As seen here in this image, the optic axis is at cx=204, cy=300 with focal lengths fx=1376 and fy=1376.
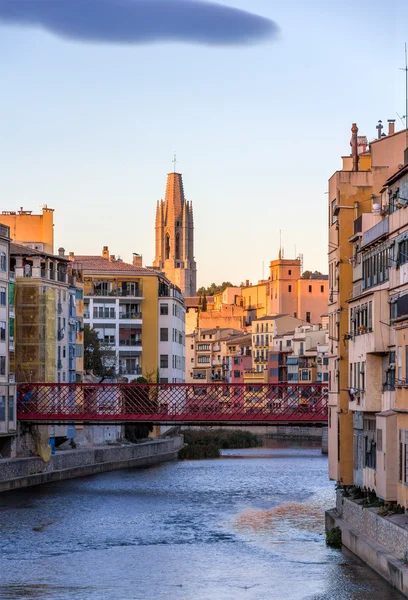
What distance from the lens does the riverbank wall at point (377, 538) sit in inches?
1207

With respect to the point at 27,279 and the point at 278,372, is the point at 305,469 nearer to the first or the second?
the point at 27,279

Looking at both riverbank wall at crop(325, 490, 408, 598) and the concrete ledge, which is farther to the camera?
riverbank wall at crop(325, 490, 408, 598)

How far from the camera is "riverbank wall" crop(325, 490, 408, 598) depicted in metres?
30.7

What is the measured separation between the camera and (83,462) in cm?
7519

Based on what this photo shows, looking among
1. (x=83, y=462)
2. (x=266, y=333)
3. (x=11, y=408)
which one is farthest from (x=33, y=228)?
(x=266, y=333)

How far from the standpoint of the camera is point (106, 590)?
35.9 meters

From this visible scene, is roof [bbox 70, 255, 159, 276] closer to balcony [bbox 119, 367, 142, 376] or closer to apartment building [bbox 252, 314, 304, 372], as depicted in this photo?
balcony [bbox 119, 367, 142, 376]

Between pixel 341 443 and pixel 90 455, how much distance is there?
3533 centimetres

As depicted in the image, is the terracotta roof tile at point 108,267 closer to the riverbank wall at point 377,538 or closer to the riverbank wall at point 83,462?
the riverbank wall at point 83,462

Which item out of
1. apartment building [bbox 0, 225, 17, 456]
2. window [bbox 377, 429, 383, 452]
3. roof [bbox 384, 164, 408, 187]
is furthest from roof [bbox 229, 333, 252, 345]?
window [bbox 377, 429, 383, 452]

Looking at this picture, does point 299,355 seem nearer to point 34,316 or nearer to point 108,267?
point 108,267

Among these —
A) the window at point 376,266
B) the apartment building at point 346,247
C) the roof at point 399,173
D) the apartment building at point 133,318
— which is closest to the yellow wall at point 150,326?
the apartment building at point 133,318

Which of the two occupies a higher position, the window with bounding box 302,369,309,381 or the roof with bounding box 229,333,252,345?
the roof with bounding box 229,333,252,345

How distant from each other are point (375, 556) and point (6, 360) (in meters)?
36.9
